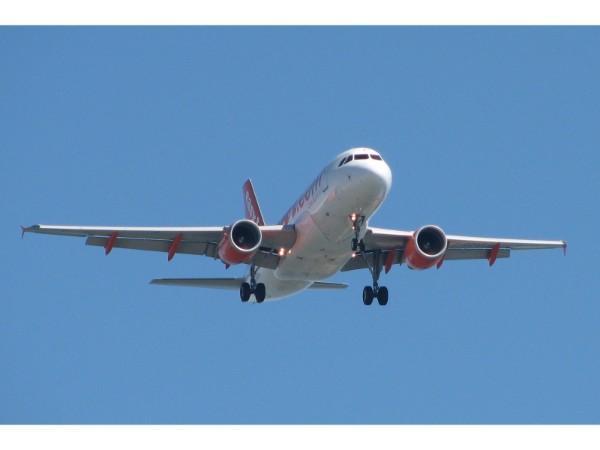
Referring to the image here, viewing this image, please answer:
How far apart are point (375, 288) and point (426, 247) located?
119 inches

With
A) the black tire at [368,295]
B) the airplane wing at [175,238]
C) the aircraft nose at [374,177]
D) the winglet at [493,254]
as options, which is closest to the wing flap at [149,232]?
the airplane wing at [175,238]

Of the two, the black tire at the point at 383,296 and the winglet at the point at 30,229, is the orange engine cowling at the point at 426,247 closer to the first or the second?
the black tire at the point at 383,296

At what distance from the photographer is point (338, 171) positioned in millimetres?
45188

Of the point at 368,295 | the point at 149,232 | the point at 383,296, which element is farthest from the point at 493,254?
the point at 149,232

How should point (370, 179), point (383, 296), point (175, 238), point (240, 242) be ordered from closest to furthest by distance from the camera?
1. point (370, 179)
2. point (240, 242)
3. point (175, 238)
4. point (383, 296)

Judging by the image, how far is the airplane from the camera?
4475 centimetres

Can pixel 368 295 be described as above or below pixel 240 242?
below

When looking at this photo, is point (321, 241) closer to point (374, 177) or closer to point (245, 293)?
point (374, 177)

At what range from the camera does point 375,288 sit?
5041 cm

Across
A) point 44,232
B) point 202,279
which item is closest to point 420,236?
point 202,279

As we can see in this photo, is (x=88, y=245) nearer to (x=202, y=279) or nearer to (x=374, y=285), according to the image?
(x=202, y=279)

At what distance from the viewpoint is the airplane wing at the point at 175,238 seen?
47.9 meters

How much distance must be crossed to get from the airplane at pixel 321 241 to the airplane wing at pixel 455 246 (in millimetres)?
41

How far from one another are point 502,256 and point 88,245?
18.0m
